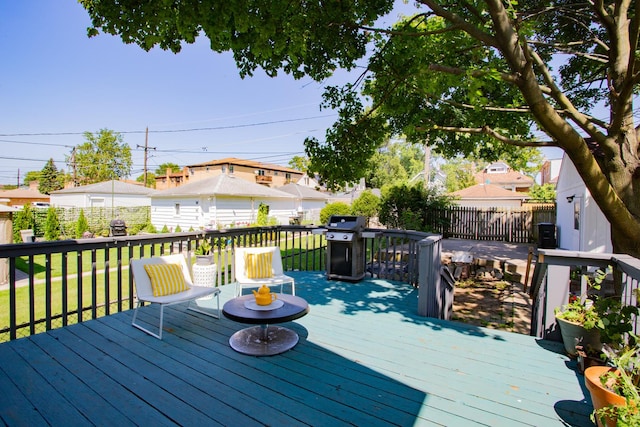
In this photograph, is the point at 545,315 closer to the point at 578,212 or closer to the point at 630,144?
the point at 630,144

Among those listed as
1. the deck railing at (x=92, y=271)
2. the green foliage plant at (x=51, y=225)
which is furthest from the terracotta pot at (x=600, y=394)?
the green foliage plant at (x=51, y=225)

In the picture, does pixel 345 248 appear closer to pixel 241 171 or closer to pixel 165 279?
pixel 165 279

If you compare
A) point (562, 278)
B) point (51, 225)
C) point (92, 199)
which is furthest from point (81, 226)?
point (562, 278)

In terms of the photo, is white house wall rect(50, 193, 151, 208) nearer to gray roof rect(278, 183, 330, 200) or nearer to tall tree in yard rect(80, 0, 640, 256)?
gray roof rect(278, 183, 330, 200)

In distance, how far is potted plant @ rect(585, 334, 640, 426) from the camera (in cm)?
A: 143

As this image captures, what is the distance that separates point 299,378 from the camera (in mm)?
2494

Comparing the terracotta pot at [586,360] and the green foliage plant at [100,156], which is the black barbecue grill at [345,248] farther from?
the green foliage plant at [100,156]

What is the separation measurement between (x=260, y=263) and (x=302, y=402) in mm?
2423

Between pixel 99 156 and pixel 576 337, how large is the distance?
1616 inches

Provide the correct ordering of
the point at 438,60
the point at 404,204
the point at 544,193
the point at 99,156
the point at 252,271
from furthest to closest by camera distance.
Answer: the point at 99,156 → the point at 544,193 → the point at 404,204 → the point at 438,60 → the point at 252,271

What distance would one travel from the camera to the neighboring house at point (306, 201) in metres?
25.7

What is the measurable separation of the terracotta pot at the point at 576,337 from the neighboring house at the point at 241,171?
3184cm

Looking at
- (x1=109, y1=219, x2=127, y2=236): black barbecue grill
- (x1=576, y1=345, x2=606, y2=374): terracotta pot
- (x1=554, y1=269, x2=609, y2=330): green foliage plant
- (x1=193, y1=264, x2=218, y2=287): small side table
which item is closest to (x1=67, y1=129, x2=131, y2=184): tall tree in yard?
(x1=109, y1=219, x2=127, y2=236): black barbecue grill

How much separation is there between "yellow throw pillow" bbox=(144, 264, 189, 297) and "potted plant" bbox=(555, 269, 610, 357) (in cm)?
384
